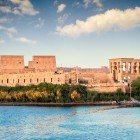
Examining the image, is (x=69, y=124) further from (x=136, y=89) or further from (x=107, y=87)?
(x=107, y=87)

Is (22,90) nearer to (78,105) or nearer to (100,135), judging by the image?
(78,105)

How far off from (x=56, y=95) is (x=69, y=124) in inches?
717

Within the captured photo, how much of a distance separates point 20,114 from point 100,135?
12163 millimetres

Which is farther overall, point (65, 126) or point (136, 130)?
point (65, 126)

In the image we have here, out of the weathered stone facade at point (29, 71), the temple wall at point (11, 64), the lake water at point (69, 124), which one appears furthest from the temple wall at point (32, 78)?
the lake water at point (69, 124)

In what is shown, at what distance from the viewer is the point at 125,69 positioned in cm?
6425

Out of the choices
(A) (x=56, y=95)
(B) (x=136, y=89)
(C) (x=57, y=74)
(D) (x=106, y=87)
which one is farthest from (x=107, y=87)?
(A) (x=56, y=95)

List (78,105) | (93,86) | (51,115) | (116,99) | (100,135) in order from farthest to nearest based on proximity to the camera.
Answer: (93,86) < (116,99) < (78,105) < (51,115) < (100,135)

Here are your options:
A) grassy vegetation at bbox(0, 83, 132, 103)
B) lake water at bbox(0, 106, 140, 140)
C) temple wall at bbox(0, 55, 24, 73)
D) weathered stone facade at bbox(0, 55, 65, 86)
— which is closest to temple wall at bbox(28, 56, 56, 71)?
weathered stone facade at bbox(0, 55, 65, 86)

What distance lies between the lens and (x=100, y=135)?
29359mm

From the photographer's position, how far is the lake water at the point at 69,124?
29.2 meters

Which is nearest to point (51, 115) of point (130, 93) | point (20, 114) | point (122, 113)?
point (20, 114)

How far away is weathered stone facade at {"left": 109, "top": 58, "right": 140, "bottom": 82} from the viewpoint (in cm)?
6274

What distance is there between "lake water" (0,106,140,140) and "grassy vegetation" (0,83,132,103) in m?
7.07
